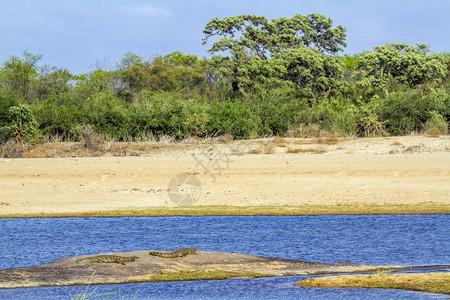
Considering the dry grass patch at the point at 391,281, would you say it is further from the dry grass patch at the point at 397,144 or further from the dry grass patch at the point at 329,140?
the dry grass patch at the point at 329,140

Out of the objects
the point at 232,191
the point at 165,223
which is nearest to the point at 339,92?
the point at 232,191

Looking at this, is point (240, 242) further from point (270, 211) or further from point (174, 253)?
point (270, 211)

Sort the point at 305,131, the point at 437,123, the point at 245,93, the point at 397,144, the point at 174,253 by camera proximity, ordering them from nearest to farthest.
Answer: the point at 174,253, the point at 397,144, the point at 437,123, the point at 305,131, the point at 245,93

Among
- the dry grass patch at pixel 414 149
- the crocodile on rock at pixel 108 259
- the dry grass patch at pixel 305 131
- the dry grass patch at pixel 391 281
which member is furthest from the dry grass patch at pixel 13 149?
the dry grass patch at pixel 391 281

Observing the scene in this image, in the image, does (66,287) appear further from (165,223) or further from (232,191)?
(232,191)

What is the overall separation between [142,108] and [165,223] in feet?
57.7

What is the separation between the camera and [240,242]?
18359 millimetres

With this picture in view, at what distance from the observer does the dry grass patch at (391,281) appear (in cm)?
1237

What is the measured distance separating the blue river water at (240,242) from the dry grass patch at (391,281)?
0.58ft

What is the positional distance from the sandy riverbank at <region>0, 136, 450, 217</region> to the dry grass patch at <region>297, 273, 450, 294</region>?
1034cm

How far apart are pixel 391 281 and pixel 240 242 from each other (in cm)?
602

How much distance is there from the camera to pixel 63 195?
27.0 meters

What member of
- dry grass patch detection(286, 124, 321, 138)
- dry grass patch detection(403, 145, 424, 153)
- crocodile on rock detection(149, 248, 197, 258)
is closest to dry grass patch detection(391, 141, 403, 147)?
dry grass patch detection(403, 145, 424, 153)

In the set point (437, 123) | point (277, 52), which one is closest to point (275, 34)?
point (277, 52)
